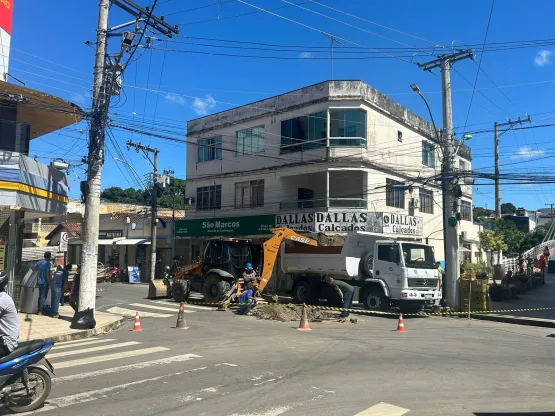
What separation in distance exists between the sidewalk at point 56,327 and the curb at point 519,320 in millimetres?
12451

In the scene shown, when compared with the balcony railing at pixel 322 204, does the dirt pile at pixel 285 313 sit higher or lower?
lower

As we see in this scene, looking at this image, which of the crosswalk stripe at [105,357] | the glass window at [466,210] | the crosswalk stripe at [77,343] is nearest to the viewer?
the crosswalk stripe at [105,357]

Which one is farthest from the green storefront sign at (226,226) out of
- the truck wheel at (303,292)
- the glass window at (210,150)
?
the truck wheel at (303,292)

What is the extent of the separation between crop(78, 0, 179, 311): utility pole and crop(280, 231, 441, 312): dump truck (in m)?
8.36

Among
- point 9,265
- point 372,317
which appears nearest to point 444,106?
point 372,317

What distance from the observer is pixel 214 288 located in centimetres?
1869

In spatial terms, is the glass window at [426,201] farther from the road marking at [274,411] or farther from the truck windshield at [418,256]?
the road marking at [274,411]

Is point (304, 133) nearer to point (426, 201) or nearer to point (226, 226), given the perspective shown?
point (226, 226)

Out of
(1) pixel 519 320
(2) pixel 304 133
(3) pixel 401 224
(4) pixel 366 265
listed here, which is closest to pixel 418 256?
(4) pixel 366 265

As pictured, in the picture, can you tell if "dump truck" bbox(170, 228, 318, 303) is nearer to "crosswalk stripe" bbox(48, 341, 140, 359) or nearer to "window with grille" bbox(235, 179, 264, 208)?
"crosswalk stripe" bbox(48, 341, 140, 359)

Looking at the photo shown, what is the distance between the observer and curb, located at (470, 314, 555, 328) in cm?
→ 1506

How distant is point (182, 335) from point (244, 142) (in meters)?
20.7

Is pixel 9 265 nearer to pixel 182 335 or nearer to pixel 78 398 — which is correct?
pixel 182 335

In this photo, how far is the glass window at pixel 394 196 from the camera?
27.1 metres
